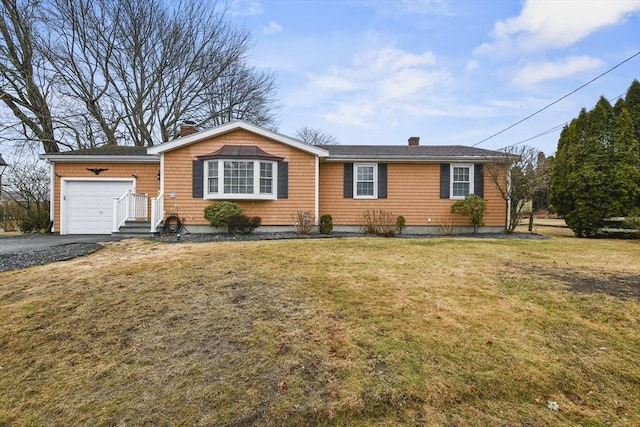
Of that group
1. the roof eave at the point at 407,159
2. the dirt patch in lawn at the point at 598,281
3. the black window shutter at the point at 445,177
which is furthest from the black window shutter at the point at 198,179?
the dirt patch in lawn at the point at 598,281

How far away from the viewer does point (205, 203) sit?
1150 cm

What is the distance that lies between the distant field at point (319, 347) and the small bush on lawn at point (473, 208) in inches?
235

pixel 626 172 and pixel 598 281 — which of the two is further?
pixel 626 172

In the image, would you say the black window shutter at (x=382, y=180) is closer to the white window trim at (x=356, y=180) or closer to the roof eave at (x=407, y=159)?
the white window trim at (x=356, y=180)

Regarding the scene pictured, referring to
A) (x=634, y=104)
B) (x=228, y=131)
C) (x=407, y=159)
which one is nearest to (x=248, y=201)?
(x=228, y=131)

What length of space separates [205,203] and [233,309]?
27.2 ft

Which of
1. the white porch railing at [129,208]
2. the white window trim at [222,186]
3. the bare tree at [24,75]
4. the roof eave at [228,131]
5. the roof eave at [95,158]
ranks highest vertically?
the bare tree at [24,75]

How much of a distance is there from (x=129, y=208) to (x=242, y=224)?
168 inches

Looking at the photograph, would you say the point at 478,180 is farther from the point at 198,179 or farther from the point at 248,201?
the point at 198,179

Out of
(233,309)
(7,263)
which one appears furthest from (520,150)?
(7,263)

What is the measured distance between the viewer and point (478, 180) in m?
12.4

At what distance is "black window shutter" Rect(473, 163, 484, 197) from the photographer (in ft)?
40.7

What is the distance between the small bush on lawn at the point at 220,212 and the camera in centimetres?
1077

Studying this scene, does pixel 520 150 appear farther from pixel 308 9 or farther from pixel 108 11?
pixel 108 11
